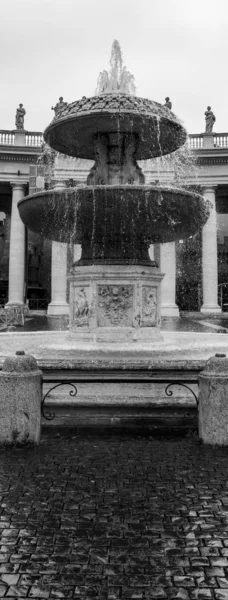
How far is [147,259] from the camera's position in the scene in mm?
11320

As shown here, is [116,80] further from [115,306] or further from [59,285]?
[59,285]

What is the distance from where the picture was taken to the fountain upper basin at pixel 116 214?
9164 millimetres

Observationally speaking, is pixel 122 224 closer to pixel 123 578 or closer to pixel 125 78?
pixel 125 78

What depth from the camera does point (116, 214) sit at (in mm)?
9812

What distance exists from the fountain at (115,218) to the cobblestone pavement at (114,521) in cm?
473

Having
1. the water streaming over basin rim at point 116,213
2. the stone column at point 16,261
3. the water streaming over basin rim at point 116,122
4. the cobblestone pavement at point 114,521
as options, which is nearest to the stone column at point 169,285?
the stone column at point 16,261

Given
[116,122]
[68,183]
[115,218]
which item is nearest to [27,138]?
[68,183]

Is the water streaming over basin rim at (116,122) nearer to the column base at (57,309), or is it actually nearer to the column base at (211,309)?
the column base at (57,309)

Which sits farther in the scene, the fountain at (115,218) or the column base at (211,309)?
the column base at (211,309)

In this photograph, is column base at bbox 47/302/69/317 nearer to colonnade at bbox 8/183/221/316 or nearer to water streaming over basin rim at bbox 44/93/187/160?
colonnade at bbox 8/183/221/316

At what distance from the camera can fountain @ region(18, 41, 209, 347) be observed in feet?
31.9

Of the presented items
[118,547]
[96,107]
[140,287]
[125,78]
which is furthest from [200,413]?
[125,78]

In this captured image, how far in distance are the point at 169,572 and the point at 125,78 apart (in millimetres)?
11606

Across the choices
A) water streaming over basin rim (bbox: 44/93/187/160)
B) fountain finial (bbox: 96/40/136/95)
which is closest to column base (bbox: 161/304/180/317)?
fountain finial (bbox: 96/40/136/95)
